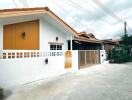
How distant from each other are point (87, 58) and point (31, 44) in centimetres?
626

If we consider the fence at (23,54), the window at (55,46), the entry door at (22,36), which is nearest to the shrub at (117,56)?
the window at (55,46)

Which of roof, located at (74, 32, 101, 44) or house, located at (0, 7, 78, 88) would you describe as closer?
house, located at (0, 7, 78, 88)

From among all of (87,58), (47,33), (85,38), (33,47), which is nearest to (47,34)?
(47,33)

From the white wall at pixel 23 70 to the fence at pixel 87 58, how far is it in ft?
13.6

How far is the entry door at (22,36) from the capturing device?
1063cm

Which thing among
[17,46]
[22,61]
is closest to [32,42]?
[17,46]

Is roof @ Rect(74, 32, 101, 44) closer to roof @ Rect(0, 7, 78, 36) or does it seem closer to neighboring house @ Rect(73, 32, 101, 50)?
neighboring house @ Rect(73, 32, 101, 50)

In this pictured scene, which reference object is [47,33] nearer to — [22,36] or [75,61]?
[22,36]

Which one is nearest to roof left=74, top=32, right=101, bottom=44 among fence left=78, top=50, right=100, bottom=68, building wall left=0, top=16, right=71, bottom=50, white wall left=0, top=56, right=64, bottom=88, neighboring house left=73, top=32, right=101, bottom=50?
neighboring house left=73, top=32, right=101, bottom=50

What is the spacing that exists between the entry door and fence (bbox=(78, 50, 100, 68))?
14.0 ft

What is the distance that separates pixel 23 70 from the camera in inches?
343

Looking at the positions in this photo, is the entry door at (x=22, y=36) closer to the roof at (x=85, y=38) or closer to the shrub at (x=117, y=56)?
the roof at (x=85, y=38)

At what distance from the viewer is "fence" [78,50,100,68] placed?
14.9 metres

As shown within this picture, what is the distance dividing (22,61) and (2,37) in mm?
2379
